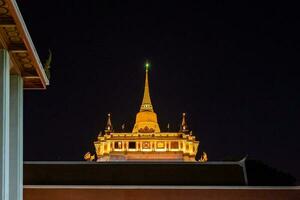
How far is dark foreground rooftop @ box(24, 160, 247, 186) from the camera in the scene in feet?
61.8

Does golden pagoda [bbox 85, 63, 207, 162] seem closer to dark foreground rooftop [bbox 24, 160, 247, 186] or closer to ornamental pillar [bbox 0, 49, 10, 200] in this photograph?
dark foreground rooftop [bbox 24, 160, 247, 186]

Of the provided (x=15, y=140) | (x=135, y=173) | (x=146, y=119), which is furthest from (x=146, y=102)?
(x=15, y=140)

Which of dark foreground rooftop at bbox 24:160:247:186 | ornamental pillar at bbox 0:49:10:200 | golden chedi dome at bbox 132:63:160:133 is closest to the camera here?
ornamental pillar at bbox 0:49:10:200

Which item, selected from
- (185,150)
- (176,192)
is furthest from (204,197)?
(185,150)

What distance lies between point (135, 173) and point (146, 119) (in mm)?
27088

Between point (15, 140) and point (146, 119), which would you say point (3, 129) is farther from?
point (146, 119)

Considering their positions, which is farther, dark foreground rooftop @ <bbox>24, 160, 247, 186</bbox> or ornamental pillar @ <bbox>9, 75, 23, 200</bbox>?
Result: dark foreground rooftop @ <bbox>24, 160, 247, 186</bbox>

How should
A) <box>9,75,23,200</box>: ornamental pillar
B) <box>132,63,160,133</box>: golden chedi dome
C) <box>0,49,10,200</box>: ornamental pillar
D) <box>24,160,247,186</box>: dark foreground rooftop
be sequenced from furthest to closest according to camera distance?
<box>132,63,160,133</box>: golden chedi dome
<box>24,160,247,186</box>: dark foreground rooftop
<box>9,75,23,200</box>: ornamental pillar
<box>0,49,10,200</box>: ornamental pillar

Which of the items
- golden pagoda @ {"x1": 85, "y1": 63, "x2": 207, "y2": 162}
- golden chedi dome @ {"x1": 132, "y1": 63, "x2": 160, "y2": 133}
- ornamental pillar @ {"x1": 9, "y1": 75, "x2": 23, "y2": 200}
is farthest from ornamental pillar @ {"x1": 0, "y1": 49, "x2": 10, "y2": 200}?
golden chedi dome @ {"x1": 132, "y1": 63, "x2": 160, "y2": 133}

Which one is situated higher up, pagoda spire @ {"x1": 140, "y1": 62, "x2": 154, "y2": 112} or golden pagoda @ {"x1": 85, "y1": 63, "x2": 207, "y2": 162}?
pagoda spire @ {"x1": 140, "y1": 62, "x2": 154, "y2": 112}

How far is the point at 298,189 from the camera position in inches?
698

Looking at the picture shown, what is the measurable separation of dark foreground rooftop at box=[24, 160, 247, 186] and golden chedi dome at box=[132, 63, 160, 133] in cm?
A: 2480

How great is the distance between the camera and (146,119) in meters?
46.4

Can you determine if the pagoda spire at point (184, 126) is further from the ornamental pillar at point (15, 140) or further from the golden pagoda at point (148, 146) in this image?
the ornamental pillar at point (15, 140)
